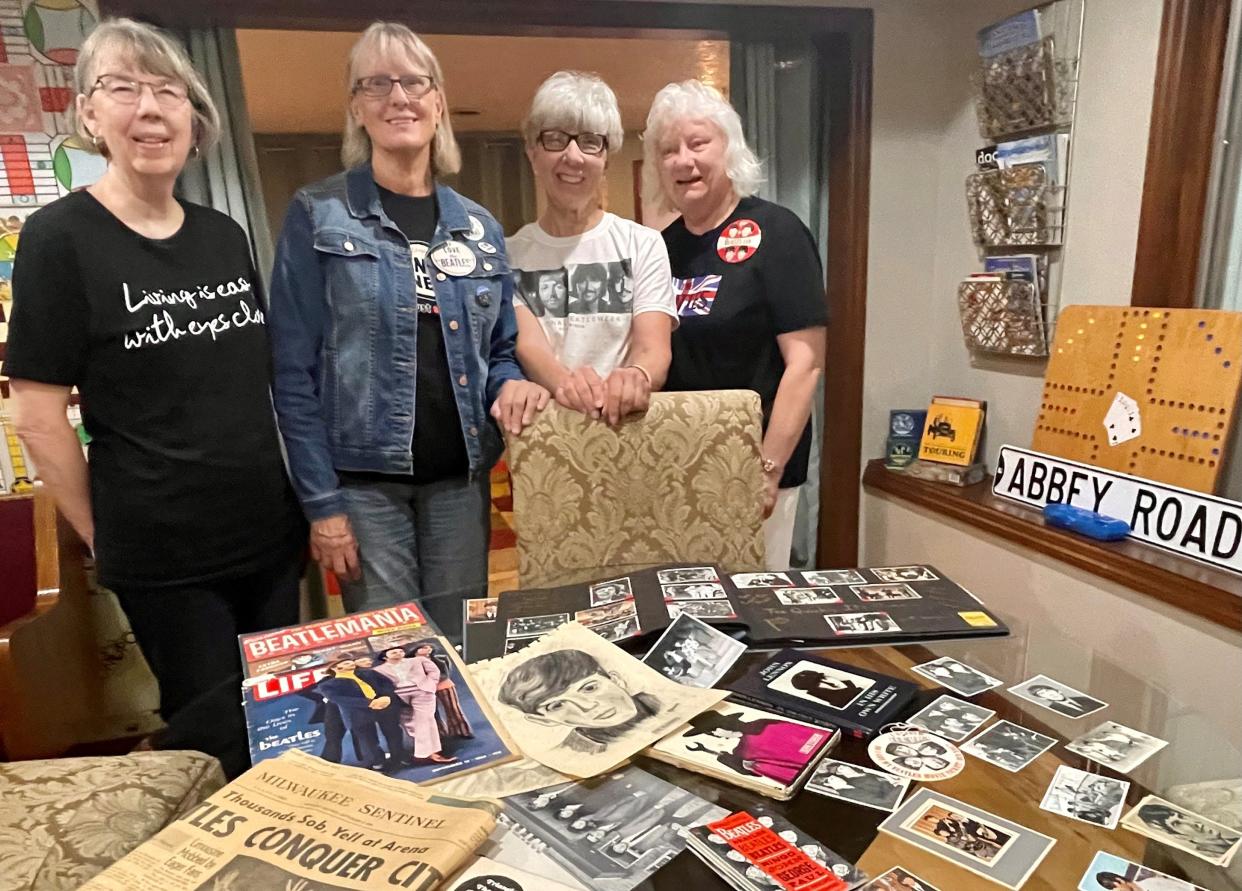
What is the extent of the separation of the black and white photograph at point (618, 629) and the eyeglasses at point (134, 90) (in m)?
1.10

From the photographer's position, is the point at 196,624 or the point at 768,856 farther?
the point at 196,624

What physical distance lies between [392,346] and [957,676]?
108 cm

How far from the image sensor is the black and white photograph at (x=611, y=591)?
4.06ft

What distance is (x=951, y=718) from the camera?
3.06 feet

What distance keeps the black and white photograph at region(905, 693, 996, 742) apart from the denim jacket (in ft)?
3.11

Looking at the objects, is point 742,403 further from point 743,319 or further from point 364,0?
point 364,0

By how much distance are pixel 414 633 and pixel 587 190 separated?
3.29 ft

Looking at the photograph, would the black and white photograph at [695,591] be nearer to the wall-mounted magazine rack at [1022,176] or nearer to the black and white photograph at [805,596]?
the black and white photograph at [805,596]

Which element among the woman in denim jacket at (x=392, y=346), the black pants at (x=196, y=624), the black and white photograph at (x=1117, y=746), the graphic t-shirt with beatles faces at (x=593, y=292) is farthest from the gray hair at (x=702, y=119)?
the black and white photograph at (x=1117, y=746)

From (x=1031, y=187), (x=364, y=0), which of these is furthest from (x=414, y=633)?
(x=1031, y=187)

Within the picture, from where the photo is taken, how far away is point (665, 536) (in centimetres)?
157

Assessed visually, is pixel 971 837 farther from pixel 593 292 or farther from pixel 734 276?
pixel 734 276

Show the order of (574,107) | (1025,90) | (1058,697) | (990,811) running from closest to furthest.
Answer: (990,811), (1058,697), (574,107), (1025,90)

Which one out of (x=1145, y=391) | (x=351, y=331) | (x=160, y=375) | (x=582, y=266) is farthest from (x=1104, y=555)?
(x=160, y=375)
